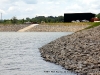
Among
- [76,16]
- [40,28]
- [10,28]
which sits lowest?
[10,28]

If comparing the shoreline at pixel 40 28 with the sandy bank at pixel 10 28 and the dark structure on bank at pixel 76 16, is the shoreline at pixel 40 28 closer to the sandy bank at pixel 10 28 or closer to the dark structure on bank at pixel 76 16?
the sandy bank at pixel 10 28

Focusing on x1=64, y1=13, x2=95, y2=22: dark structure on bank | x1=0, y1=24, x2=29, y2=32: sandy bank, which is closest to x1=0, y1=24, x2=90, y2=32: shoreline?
x1=0, y1=24, x2=29, y2=32: sandy bank

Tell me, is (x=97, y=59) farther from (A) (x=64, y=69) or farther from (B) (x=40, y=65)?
(B) (x=40, y=65)

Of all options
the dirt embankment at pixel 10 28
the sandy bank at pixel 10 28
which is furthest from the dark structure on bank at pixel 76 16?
the dirt embankment at pixel 10 28

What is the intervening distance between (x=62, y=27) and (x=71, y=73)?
412 ft

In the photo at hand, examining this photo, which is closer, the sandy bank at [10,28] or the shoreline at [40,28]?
the shoreline at [40,28]

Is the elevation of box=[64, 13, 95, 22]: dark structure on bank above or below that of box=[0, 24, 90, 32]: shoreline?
above

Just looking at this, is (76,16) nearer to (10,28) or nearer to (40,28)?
(40,28)

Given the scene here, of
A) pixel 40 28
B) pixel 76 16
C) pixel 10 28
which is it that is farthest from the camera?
pixel 76 16

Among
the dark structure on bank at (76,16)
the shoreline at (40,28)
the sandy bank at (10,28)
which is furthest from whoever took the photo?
the dark structure on bank at (76,16)

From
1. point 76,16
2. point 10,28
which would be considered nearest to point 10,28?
point 10,28

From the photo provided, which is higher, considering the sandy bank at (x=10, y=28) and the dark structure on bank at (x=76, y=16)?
the dark structure on bank at (x=76, y=16)

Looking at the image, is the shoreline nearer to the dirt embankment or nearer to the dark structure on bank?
the dirt embankment

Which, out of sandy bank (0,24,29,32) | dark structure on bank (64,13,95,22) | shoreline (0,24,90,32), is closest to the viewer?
shoreline (0,24,90,32)
